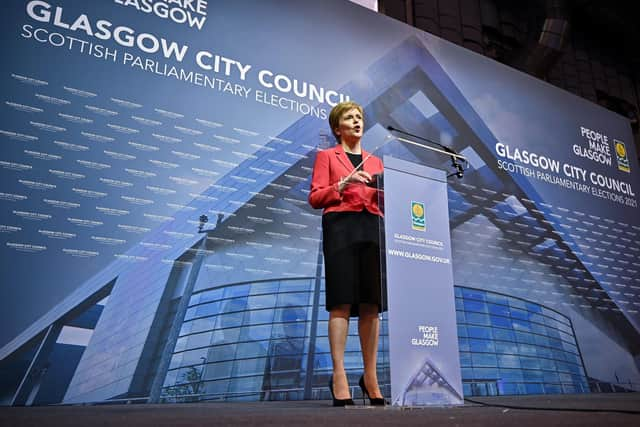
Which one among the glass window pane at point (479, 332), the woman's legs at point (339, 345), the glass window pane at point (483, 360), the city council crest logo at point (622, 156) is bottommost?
the woman's legs at point (339, 345)

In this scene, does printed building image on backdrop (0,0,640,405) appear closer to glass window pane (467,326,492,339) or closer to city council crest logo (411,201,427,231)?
glass window pane (467,326,492,339)

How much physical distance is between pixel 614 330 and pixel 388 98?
2.88 metres

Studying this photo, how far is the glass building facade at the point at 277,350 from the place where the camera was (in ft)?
9.11

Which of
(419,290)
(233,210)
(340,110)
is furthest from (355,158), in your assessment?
(233,210)

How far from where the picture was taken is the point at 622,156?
5.59 metres

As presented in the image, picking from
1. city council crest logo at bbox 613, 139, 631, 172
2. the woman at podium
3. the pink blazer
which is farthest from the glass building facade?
city council crest logo at bbox 613, 139, 631, 172

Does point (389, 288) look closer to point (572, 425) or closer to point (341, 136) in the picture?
point (572, 425)

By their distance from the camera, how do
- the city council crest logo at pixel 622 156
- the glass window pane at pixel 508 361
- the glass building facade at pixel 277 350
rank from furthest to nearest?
the city council crest logo at pixel 622 156, the glass window pane at pixel 508 361, the glass building facade at pixel 277 350

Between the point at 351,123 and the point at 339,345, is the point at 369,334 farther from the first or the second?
the point at 351,123

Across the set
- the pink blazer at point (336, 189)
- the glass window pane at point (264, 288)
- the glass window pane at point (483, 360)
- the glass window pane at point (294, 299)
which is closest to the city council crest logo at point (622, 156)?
the glass window pane at point (483, 360)

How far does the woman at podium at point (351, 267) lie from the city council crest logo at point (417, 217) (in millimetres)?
134

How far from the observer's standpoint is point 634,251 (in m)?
5.07

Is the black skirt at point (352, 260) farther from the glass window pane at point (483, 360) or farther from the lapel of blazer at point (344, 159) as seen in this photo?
the glass window pane at point (483, 360)

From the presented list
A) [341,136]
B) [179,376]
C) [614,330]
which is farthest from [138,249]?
[614,330]
